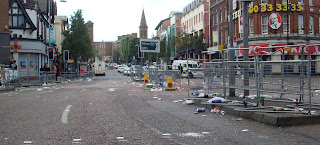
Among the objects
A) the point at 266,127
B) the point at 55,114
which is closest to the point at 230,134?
the point at 266,127

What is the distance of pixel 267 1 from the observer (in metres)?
41.4

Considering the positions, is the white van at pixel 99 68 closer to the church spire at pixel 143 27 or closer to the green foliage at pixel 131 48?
the green foliage at pixel 131 48

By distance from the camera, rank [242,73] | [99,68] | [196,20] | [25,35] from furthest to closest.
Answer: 1. [99,68]
2. [196,20]
3. [25,35]
4. [242,73]

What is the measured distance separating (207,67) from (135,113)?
11.6 ft

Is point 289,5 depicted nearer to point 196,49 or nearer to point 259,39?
point 259,39

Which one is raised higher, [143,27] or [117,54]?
[143,27]

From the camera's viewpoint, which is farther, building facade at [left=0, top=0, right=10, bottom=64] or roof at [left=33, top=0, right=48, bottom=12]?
roof at [left=33, top=0, right=48, bottom=12]

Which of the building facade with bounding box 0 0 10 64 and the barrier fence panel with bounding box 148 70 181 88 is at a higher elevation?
the building facade with bounding box 0 0 10 64

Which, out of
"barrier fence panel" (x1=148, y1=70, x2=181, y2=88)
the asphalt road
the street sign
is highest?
the street sign

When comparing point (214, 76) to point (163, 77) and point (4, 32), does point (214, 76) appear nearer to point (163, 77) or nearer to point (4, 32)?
point (163, 77)

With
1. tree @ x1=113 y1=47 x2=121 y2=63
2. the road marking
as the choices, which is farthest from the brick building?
tree @ x1=113 y1=47 x2=121 y2=63

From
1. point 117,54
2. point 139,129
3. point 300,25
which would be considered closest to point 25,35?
point 300,25

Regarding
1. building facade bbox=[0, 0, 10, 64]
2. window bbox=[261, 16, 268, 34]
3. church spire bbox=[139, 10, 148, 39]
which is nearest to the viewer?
building facade bbox=[0, 0, 10, 64]

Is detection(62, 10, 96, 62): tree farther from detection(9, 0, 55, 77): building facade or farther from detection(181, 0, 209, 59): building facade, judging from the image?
detection(181, 0, 209, 59): building facade
